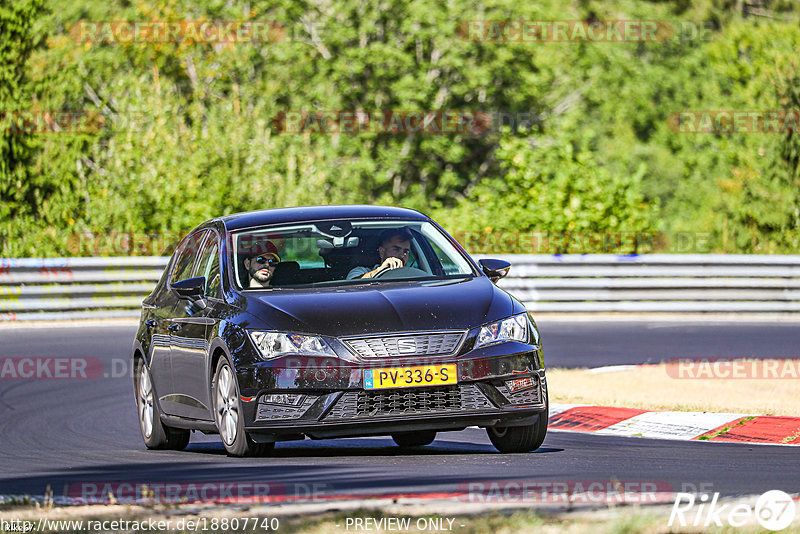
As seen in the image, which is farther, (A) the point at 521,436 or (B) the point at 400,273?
(B) the point at 400,273

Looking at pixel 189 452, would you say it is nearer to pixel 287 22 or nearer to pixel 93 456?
pixel 93 456

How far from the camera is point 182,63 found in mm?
41938

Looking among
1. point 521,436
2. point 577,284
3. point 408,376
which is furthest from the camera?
point 577,284

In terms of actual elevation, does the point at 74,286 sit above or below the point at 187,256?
below

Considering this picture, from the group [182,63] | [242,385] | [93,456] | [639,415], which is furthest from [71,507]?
[182,63]

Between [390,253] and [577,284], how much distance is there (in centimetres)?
1410

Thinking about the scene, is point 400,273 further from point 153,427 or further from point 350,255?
point 153,427

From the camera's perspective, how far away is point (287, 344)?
28.1 ft

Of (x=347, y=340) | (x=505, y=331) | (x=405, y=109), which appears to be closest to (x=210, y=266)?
(x=347, y=340)

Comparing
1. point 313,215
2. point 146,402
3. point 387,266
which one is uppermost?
point 313,215

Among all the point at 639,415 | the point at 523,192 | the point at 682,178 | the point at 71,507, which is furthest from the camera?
the point at 682,178

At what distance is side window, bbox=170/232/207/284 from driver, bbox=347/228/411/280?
1474 mm

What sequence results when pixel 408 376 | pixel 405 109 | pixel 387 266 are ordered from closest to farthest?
pixel 408 376, pixel 387 266, pixel 405 109

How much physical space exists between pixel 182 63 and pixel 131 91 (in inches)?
479
